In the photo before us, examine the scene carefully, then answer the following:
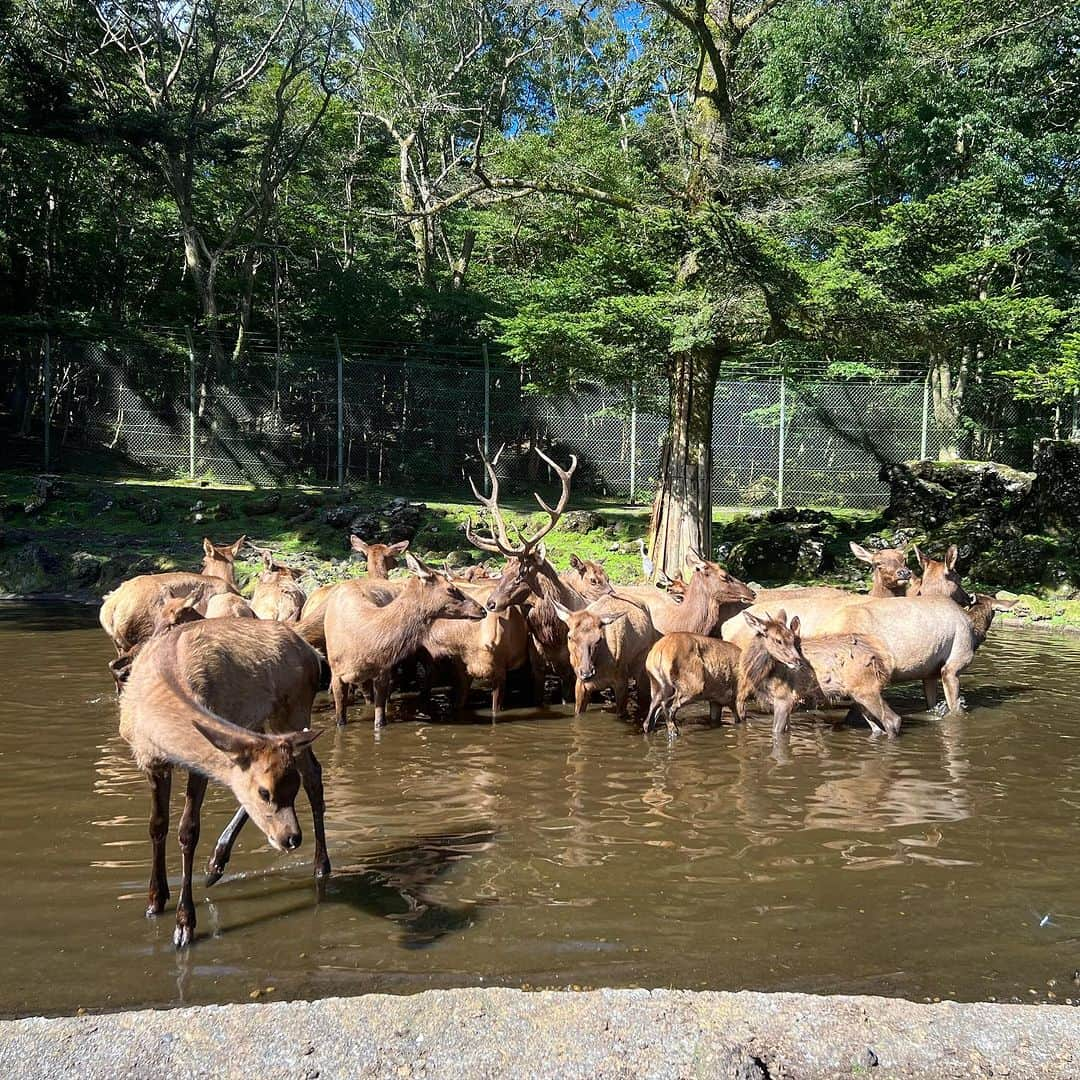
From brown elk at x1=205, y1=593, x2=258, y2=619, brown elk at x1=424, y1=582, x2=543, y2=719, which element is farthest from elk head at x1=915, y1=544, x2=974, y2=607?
brown elk at x1=205, y1=593, x2=258, y2=619

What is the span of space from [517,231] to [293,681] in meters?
24.1

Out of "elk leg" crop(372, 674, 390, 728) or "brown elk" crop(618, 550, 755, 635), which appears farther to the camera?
"brown elk" crop(618, 550, 755, 635)

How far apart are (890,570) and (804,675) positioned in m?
3.28

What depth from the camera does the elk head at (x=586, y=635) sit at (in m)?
8.64

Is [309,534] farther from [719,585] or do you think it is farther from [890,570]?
[890,570]

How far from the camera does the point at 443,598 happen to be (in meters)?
9.05

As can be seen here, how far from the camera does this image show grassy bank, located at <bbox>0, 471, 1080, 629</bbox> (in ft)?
51.5

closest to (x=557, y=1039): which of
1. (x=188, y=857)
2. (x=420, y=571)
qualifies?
(x=188, y=857)

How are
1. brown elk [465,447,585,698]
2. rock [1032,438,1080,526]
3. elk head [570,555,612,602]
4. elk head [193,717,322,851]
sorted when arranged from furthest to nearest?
rock [1032,438,1080,526]
elk head [570,555,612,602]
brown elk [465,447,585,698]
elk head [193,717,322,851]

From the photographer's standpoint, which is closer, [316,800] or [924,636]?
[316,800]

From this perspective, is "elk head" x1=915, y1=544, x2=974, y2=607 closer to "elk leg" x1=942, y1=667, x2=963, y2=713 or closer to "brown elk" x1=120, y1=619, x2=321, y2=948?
"elk leg" x1=942, y1=667, x2=963, y2=713

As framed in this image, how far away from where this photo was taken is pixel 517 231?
28.2 m

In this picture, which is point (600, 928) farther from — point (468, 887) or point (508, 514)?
point (508, 514)

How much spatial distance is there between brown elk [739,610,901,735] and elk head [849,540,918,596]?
98.4 inches
